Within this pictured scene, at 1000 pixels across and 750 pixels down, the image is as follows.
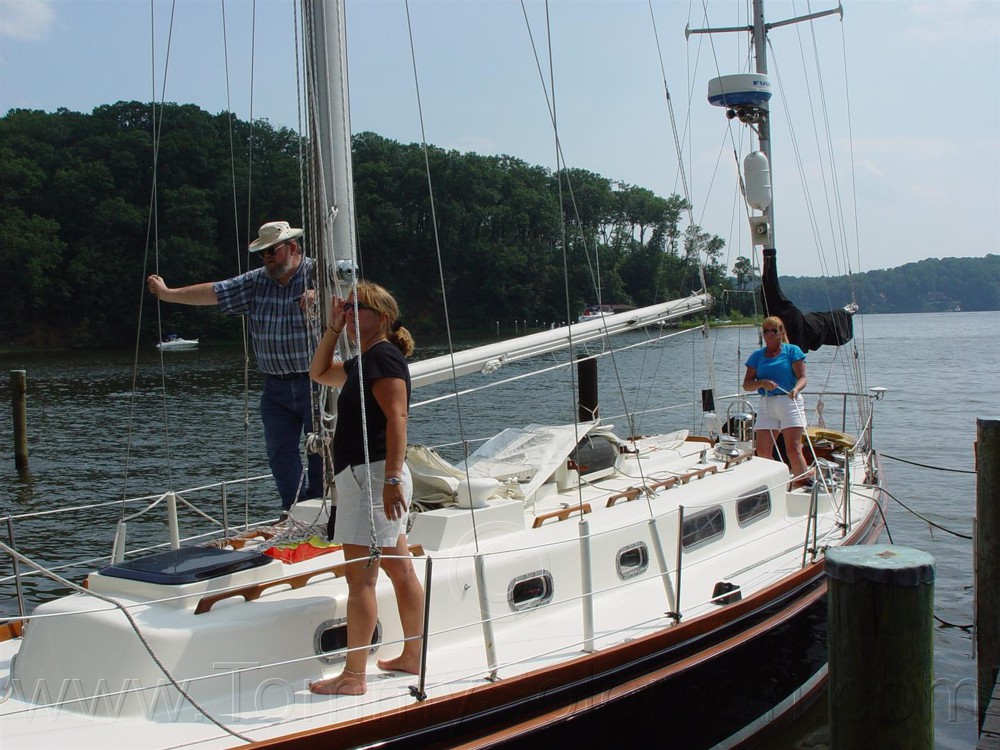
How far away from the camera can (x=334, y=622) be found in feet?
16.3

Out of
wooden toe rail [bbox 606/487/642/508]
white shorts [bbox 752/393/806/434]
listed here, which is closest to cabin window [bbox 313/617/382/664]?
wooden toe rail [bbox 606/487/642/508]

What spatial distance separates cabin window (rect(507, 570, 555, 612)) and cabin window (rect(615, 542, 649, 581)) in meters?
0.71

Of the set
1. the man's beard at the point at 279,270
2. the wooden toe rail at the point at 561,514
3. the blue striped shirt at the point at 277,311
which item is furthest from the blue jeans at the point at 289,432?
the wooden toe rail at the point at 561,514

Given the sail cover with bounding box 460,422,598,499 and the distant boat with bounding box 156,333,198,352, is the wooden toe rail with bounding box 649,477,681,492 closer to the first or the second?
the sail cover with bounding box 460,422,598,499

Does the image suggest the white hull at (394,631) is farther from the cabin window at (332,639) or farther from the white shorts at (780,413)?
the white shorts at (780,413)

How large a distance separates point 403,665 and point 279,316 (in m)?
2.84

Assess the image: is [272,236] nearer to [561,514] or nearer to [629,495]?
[561,514]

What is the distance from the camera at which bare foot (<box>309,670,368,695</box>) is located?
455cm

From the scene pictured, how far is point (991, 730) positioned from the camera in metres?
5.38

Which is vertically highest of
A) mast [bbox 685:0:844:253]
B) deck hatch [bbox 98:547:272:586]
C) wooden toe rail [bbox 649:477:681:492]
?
mast [bbox 685:0:844:253]

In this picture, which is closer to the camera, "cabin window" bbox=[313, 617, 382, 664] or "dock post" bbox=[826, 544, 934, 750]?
"dock post" bbox=[826, 544, 934, 750]

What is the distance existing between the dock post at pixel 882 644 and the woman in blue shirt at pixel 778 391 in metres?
4.27

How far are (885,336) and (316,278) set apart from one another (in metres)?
75.1

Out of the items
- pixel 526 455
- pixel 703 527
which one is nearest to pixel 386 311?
pixel 526 455
